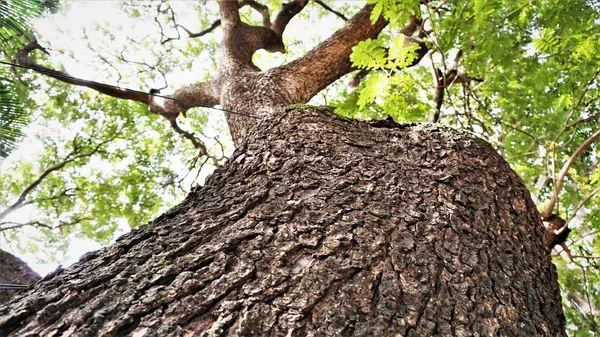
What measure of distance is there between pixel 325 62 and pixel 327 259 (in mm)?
3275

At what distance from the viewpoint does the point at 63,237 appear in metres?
9.24

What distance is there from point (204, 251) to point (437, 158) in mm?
1163

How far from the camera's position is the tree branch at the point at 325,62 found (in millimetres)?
4024

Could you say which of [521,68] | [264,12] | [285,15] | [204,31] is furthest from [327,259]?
[204,31]

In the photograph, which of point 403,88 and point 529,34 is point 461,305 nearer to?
point 403,88

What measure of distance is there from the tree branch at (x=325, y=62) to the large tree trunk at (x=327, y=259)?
2095 mm

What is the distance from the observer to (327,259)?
133cm

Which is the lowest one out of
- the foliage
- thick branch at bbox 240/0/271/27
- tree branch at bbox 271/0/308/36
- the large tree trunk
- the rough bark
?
the large tree trunk

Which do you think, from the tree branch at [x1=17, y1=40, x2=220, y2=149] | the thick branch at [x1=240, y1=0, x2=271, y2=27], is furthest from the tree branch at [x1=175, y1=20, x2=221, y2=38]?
the tree branch at [x1=17, y1=40, x2=220, y2=149]

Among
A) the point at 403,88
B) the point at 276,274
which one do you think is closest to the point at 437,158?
the point at 276,274

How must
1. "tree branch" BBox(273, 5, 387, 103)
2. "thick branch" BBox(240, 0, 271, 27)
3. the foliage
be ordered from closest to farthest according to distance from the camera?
the foliage → "tree branch" BBox(273, 5, 387, 103) → "thick branch" BBox(240, 0, 271, 27)

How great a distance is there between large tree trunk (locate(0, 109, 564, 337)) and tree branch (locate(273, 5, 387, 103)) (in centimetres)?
210

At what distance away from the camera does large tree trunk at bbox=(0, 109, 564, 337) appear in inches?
45.7

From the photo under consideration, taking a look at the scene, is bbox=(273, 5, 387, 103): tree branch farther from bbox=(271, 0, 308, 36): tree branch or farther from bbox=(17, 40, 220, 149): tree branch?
bbox=(271, 0, 308, 36): tree branch
